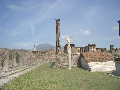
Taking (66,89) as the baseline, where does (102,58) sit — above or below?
above

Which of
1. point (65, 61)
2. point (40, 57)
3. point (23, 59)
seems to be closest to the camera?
point (65, 61)

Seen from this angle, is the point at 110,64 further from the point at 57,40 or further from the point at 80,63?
the point at 57,40

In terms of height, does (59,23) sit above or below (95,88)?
above

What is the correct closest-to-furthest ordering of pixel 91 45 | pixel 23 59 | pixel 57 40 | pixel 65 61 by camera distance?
pixel 65 61 < pixel 23 59 < pixel 57 40 < pixel 91 45

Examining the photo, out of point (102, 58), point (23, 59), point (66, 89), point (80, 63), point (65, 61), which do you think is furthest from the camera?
point (23, 59)

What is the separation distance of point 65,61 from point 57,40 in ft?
26.1

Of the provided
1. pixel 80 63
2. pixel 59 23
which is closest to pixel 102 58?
pixel 80 63

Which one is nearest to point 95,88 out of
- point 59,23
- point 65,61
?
point 65,61

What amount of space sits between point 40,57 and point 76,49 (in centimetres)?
1111

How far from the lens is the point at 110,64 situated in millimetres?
16719

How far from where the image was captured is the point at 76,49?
39969mm

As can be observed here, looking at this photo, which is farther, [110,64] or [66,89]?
[110,64]

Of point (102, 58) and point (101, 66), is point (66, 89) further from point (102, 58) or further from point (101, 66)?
point (102, 58)

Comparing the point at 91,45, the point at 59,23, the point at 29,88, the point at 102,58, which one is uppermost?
the point at 59,23
